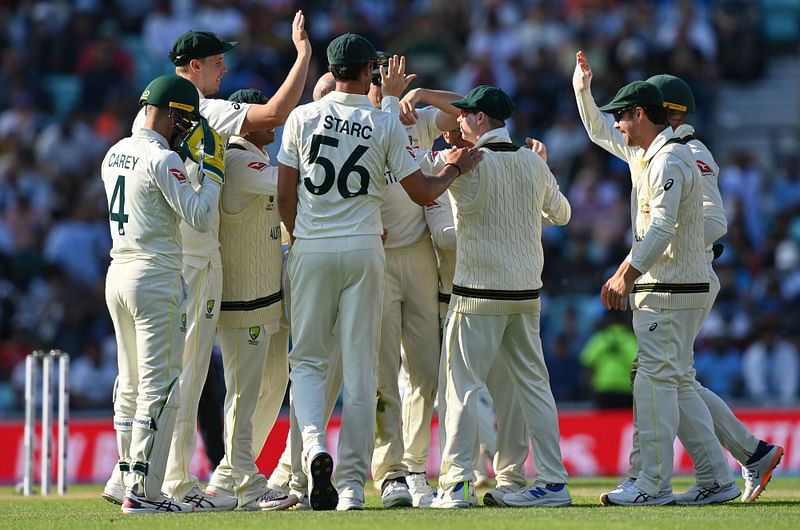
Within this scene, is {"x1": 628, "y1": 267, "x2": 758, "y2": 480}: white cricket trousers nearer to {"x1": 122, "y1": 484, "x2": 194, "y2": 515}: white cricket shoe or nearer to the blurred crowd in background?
{"x1": 122, "y1": 484, "x2": 194, "y2": 515}: white cricket shoe

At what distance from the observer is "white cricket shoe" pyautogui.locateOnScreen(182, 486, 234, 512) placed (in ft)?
26.4

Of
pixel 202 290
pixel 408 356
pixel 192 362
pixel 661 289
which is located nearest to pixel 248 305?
pixel 202 290

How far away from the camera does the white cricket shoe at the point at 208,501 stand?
804 centimetres

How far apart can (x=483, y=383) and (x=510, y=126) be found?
9778 mm

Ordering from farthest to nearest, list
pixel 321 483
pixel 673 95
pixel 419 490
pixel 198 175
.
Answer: pixel 673 95 → pixel 419 490 → pixel 198 175 → pixel 321 483

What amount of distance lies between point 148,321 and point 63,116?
11534 mm

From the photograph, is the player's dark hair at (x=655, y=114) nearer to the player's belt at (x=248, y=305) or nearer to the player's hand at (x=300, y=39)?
the player's hand at (x=300, y=39)

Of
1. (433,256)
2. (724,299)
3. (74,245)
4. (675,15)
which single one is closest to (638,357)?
(433,256)

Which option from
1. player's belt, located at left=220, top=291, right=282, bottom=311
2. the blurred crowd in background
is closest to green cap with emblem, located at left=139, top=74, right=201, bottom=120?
player's belt, located at left=220, top=291, right=282, bottom=311

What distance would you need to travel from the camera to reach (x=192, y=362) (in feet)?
26.5

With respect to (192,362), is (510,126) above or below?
above

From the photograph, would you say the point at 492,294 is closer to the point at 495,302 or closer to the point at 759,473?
the point at 495,302

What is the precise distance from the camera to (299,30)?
8.35 metres

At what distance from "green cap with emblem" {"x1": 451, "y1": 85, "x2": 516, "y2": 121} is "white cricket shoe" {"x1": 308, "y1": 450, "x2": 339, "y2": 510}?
84.7 inches
